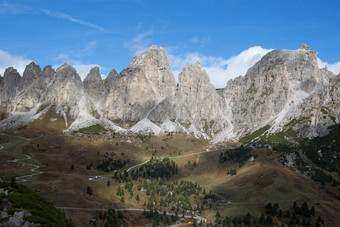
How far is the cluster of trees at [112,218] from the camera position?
11150 centimetres

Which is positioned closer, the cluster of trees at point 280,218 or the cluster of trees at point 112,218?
the cluster of trees at point 112,218

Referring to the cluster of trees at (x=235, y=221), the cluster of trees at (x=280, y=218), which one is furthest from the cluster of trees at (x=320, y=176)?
the cluster of trees at (x=235, y=221)

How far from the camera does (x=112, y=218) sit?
114m

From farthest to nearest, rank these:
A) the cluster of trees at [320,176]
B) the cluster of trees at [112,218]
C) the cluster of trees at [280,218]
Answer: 1. the cluster of trees at [320,176]
2. the cluster of trees at [280,218]
3. the cluster of trees at [112,218]

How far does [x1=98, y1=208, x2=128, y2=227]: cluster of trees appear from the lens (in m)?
112

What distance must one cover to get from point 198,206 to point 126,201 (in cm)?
3457

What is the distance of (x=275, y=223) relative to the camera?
12644 cm

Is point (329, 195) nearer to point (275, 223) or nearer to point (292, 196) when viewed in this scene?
point (292, 196)

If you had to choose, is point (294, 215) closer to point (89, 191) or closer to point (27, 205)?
point (89, 191)

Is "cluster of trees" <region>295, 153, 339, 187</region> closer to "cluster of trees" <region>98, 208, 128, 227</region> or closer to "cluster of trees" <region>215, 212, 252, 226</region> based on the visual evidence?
"cluster of trees" <region>215, 212, 252, 226</region>

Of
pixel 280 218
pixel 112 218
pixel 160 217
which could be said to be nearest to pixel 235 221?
pixel 280 218

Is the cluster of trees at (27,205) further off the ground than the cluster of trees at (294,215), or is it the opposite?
the cluster of trees at (27,205)

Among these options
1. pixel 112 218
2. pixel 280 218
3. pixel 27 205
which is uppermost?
pixel 27 205

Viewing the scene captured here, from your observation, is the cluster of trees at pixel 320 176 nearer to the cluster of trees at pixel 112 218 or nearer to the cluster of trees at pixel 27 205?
the cluster of trees at pixel 112 218
